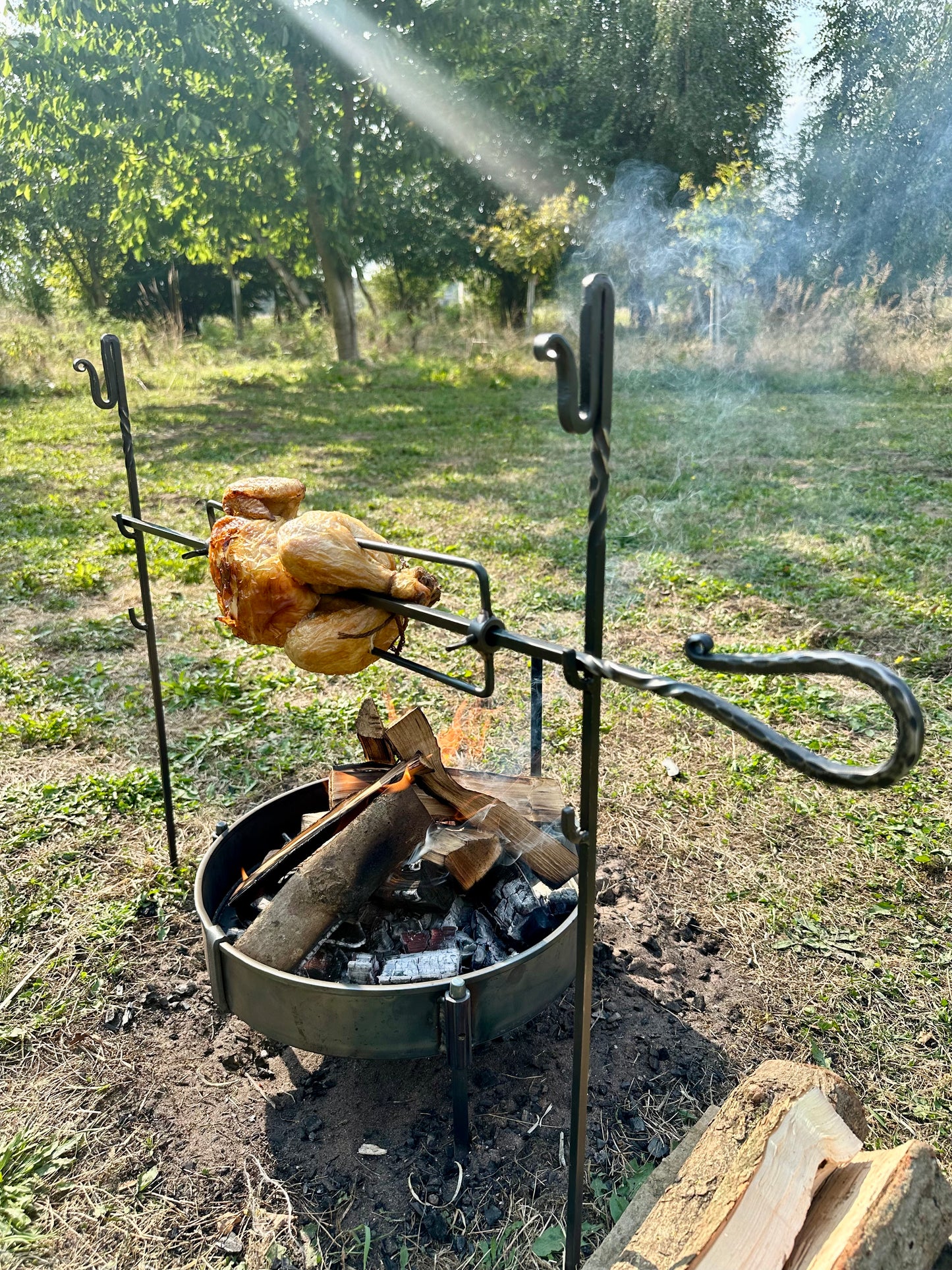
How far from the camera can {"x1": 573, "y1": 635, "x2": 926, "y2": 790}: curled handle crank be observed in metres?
0.77

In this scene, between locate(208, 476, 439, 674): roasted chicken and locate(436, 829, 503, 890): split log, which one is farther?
locate(436, 829, 503, 890): split log

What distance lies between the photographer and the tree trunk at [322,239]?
13945 mm

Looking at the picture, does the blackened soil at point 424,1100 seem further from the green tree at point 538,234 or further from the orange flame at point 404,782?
the green tree at point 538,234

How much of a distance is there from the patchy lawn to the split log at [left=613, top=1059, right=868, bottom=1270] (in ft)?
1.01

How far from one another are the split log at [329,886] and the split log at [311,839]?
0.56 feet

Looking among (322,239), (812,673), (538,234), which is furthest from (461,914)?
(538,234)

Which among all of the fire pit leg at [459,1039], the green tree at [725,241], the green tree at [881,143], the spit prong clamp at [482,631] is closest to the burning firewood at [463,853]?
the fire pit leg at [459,1039]

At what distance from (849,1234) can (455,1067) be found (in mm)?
757

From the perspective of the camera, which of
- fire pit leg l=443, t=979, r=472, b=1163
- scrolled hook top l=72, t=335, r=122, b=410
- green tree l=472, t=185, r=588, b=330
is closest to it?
fire pit leg l=443, t=979, r=472, b=1163

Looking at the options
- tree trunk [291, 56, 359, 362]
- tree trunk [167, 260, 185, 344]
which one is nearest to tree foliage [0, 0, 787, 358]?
tree trunk [291, 56, 359, 362]

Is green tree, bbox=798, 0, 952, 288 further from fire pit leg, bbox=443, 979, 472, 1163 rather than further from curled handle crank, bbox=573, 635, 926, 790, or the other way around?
curled handle crank, bbox=573, 635, 926, 790

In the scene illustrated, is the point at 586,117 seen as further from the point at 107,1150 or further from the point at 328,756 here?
the point at 107,1150

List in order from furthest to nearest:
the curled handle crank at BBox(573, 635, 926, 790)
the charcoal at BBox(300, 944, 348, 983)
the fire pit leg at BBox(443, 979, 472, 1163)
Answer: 1. the charcoal at BBox(300, 944, 348, 983)
2. the fire pit leg at BBox(443, 979, 472, 1163)
3. the curled handle crank at BBox(573, 635, 926, 790)

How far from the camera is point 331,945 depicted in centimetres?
193
